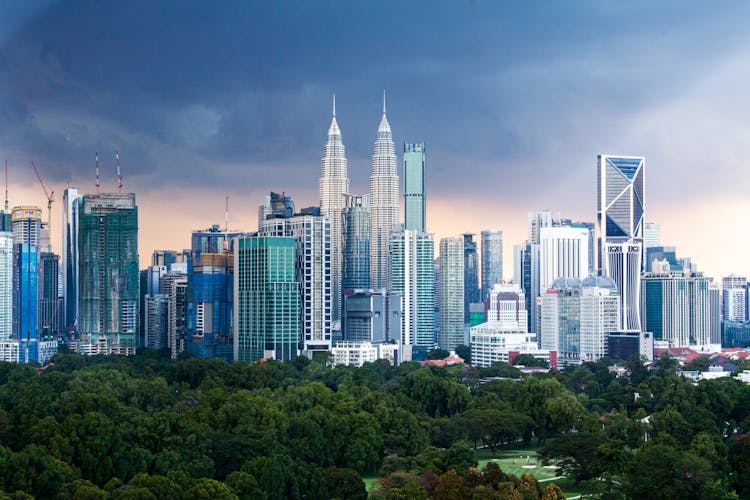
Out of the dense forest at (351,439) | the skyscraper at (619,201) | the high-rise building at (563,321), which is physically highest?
the skyscraper at (619,201)

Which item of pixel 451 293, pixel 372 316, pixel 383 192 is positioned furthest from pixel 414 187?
pixel 372 316

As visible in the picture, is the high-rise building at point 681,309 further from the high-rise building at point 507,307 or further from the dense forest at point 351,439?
the dense forest at point 351,439

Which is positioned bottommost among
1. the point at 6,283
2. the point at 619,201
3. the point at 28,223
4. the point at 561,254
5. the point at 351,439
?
the point at 351,439

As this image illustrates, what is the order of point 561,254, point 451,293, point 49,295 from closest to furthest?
point 451,293 < point 49,295 < point 561,254

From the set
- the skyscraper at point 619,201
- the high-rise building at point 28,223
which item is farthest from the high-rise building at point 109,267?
the skyscraper at point 619,201

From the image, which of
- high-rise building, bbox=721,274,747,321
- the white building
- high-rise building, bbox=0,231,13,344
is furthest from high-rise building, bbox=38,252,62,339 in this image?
high-rise building, bbox=721,274,747,321

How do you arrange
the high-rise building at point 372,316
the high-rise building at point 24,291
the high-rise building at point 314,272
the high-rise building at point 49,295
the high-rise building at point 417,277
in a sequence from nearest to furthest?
the high-rise building at point 314,272 < the high-rise building at point 372,316 < the high-rise building at point 417,277 < the high-rise building at point 24,291 < the high-rise building at point 49,295

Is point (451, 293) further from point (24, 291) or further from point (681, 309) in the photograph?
point (24, 291)

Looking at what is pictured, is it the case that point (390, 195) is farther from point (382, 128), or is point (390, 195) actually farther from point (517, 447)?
point (517, 447)
